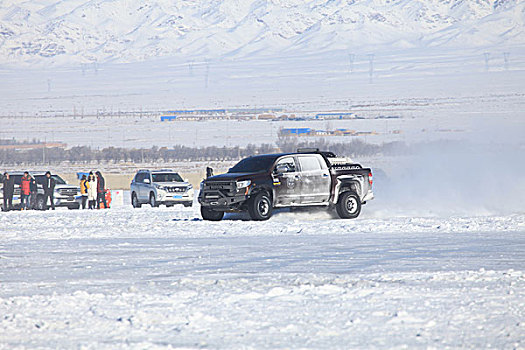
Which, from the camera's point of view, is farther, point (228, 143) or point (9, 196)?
point (228, 143)

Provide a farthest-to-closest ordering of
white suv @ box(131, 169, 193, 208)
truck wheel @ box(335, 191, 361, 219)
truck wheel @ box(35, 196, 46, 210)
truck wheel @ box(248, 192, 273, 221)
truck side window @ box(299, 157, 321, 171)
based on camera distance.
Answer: truck wheel @ box(35, 196, 46, 210)
white suv @ box(131, 169, 193, 208)
truck wheel @ box(335, 191, 361, 219)
truck side window @ box(299, 157, 321, 171)
truck wheel @ box(248, 192, 273, 221)

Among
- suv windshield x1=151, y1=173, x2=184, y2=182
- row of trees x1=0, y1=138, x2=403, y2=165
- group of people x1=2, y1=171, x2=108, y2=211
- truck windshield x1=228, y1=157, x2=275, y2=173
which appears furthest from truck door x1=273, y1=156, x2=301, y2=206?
row of trees x1=0, y1=138, x2=403, y2=165

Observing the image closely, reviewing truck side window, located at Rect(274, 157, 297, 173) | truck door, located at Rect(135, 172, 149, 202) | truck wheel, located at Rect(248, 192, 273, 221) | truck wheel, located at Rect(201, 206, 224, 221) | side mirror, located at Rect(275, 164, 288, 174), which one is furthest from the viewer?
truck door, located at Rect(135, 172, 149, 202)

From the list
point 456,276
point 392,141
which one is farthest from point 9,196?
point 392,141

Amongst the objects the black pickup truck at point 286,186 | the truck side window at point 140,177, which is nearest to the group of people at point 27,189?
the truck side window at point 140,177

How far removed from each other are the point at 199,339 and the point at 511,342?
100 inches

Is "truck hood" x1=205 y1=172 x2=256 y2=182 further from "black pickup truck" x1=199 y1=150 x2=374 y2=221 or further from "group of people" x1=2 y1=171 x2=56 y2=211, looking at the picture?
"group of people" x1=2 y1=171 x2=56 y2=211

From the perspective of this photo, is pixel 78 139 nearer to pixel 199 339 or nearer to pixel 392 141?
pixel 392 141

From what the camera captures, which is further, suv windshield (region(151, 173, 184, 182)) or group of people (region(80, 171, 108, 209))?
suv windshield (region(151, 173, 184, 182))

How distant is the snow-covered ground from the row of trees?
400ft

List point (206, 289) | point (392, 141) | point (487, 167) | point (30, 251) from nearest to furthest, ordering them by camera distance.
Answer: point (206, 289) → point (30, 251) → point (487, 167) → point (392, 141)

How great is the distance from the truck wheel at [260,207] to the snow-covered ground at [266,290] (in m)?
2.60

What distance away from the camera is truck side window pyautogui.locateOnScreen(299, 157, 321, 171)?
70.0 feet

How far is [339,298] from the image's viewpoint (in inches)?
357
